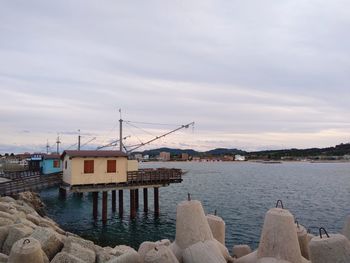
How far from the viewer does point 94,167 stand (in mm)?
33125

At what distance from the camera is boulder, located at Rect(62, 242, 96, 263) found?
13.5 meters

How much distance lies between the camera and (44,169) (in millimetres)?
52812

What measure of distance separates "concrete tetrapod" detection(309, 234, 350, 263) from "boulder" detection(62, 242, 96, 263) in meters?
7.54

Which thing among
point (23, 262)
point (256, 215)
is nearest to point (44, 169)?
point (256, 215)

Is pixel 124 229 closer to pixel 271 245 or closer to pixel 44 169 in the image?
pixel 271 245

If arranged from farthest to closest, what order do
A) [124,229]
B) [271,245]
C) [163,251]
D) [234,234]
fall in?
[124,229]
[234,234]
[271,245]
[163,251]

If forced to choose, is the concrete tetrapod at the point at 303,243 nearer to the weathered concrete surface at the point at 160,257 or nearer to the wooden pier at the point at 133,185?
the weathered concrete surface at the point at 160,257

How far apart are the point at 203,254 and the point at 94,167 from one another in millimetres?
23254

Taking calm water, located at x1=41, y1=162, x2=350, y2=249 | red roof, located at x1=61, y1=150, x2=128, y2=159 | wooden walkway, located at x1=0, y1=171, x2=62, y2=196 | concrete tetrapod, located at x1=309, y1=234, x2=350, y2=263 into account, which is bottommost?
calm water, located at x1=41, y1=162, x2=350, y2=249

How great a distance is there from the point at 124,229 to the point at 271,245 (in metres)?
21.5

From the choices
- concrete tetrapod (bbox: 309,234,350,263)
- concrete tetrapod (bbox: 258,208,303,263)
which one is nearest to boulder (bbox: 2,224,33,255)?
concrete tetrapod (bbox: 258,208,303,263)

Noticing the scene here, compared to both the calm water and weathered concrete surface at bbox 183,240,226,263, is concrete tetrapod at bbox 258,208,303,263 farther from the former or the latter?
the calm water

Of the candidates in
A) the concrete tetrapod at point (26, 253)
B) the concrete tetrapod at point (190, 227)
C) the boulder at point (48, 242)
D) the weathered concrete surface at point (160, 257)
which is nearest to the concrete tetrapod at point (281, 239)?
the concrete tetrapod at point (190, 227)

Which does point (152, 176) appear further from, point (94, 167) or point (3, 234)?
point (3, 234)
